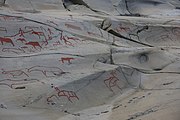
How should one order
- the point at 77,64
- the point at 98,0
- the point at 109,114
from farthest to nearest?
the point at 98,0
the point at 77,64
the point at 109,114

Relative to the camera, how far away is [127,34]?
8.38 metres

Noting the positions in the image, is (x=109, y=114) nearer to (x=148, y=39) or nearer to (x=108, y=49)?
(x=108, y=49)

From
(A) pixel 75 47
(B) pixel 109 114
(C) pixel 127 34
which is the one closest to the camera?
(B) pixel 109 114

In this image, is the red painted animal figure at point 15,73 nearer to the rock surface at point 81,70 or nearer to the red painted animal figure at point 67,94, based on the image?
the rock surface at point 81,70

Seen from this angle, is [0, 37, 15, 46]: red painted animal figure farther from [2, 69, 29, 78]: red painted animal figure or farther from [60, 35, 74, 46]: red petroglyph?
[60, 35, 74, 46]: red petroglyph

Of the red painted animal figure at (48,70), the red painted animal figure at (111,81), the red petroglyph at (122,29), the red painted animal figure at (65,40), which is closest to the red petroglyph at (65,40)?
the red painted animal figure at (65,40)

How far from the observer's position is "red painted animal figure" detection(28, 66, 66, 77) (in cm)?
564

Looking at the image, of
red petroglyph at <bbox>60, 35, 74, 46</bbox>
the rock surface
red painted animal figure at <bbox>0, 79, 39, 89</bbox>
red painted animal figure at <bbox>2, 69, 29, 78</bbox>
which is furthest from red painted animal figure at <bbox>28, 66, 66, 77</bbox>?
red petroglyph at <bbox>60, 35, 74, 46</bbox>

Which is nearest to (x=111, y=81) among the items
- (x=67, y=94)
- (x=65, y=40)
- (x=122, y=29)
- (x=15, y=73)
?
(x=67, y=94)

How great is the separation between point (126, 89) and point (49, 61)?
1.43 meters

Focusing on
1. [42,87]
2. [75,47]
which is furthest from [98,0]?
[42,87]

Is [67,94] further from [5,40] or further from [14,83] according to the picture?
[5,40]

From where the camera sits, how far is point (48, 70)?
18.8ft

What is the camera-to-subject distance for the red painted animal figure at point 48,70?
5.64 metres
